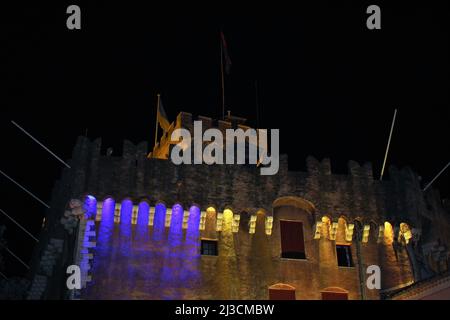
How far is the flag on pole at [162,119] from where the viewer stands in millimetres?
46188

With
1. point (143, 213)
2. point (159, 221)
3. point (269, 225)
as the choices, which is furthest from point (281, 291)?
point (143, 213)

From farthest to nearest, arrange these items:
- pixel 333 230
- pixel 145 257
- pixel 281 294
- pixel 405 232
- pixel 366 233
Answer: pixel 405 232
pixel 366 233
pixel 333 230
pixel 281 294
pixel 145 257

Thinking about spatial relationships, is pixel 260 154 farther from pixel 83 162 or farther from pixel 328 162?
pixel 83 162

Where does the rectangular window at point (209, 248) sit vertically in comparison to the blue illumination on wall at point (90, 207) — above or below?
below

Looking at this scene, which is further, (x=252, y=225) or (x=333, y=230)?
(x=333, y=230)

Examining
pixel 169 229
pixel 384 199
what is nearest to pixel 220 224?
pixel 169 229

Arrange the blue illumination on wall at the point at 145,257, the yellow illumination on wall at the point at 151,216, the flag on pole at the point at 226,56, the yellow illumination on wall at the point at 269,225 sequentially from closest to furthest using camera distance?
the blue illumination on wall at the point at 145,257
the yellow illumination on wall at the point at 151,216
the yellow illumination on wall at the point at 269,225
the flag on pole at the point at 226,56

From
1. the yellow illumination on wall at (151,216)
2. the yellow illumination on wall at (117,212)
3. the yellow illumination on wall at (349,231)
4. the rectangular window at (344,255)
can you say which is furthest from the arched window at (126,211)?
the yellow illumination on wall at (349,231)

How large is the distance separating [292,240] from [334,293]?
3.18 m

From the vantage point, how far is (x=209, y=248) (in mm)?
40812

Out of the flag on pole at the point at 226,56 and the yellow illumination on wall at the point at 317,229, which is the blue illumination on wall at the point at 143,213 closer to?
the yellow illumination on wall at the point at 317,229

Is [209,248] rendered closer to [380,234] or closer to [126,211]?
[126,211]

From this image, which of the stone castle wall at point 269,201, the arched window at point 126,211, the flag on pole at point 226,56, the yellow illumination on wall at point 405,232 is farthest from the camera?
the flag on pole at point 226,56

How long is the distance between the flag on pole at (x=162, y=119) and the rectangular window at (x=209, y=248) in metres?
7.60
